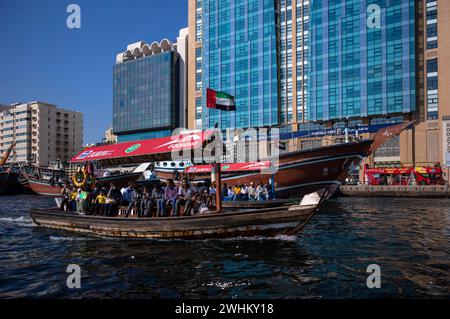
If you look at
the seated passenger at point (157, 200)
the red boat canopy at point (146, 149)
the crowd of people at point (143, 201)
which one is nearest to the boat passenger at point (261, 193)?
the red boat canopy at point (146, 149)

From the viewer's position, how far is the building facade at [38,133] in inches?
4274

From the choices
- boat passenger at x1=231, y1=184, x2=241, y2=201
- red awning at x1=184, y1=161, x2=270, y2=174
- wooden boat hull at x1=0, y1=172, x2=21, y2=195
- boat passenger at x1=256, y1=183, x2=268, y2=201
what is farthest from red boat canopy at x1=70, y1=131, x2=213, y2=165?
wooden boat hull at x1=0, y1=172, x2=21, y2=195

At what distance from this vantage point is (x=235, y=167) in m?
28.3

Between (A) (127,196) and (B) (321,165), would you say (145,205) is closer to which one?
(A) (127,196)

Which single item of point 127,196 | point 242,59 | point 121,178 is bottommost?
point 127,196

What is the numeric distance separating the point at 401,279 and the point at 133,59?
10388 centimetres

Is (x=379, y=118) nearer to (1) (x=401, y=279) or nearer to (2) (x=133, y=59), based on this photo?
(1) (x=401, y=279)

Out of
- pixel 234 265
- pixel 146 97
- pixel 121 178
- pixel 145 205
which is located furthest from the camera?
pixel 146 97

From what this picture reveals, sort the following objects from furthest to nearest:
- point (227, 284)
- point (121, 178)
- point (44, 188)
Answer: point (44, 188), point (121, 178), point (227, 284)

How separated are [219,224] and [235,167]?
53.9 ft

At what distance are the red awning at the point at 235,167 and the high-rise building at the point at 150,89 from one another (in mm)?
61702

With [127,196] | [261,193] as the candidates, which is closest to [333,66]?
[261,193]

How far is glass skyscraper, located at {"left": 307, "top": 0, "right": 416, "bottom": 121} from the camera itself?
52.6 m

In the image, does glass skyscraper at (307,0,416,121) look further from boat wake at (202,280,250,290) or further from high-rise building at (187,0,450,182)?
boat wake at (202,280,250,290)
